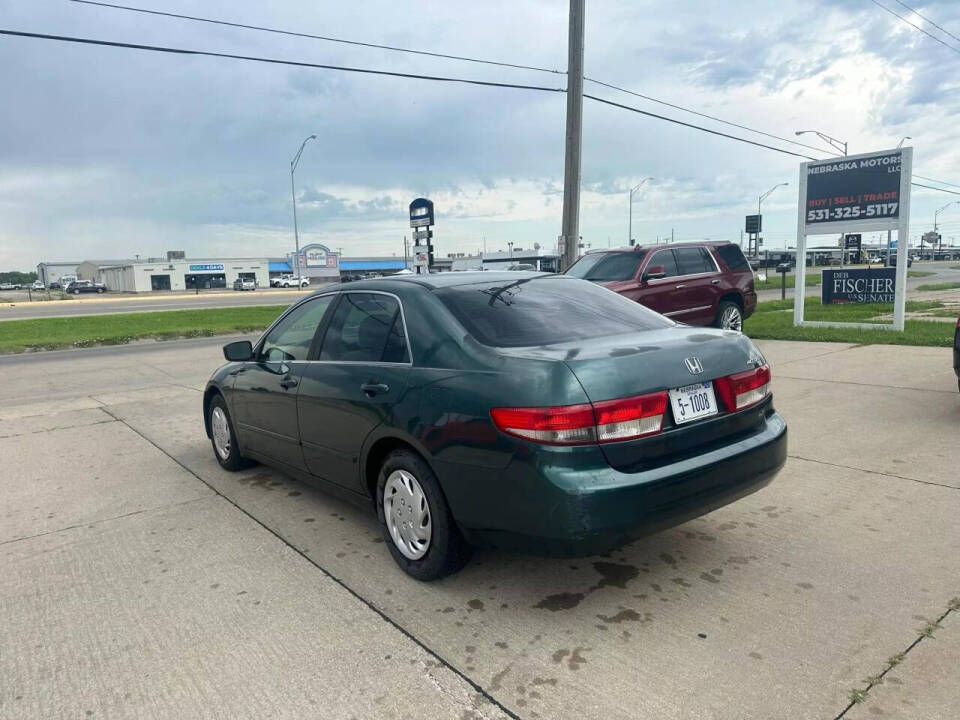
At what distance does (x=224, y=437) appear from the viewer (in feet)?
18.6

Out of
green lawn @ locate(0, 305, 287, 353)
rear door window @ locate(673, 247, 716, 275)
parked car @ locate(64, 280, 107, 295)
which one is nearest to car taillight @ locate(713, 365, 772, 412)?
rear door window @ locate(673, 247, 716, 275)

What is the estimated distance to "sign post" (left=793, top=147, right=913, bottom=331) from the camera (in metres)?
12.7

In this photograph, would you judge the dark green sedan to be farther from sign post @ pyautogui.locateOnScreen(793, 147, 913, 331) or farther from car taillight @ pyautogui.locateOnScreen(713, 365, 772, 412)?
sign post @ pyautogui.locateOnScreen(793, 147, 913, 331)

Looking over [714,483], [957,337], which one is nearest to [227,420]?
[714,483]

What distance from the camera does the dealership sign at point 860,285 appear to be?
17812mm

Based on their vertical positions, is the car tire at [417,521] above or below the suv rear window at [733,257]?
below

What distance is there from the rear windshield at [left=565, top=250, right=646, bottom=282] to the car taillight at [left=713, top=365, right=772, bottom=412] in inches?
299

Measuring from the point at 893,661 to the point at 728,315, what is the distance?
32.4ft

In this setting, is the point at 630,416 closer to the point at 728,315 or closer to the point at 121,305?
the point at 728,315

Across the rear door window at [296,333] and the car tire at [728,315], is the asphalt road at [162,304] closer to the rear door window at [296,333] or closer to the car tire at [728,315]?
the car tire at [728,315]

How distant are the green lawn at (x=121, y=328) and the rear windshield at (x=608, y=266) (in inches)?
454

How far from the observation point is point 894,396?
7.28 meters

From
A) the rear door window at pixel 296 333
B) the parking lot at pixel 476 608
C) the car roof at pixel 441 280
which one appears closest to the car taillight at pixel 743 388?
the parking lot at pixel 476 608

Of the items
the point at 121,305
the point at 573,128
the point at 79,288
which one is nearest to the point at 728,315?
the point at 573,128
